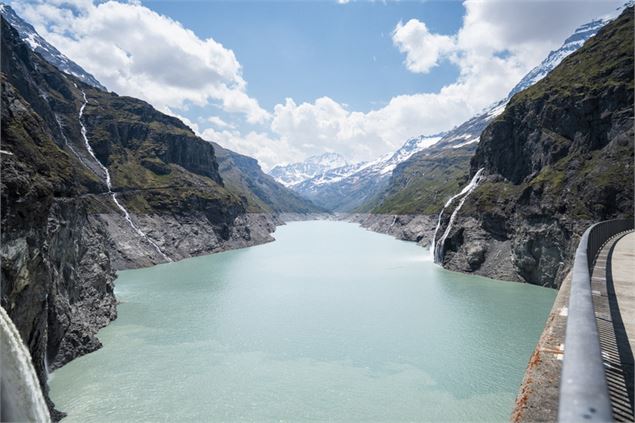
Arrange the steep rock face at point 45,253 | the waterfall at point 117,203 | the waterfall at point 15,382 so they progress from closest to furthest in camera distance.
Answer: the waterfall at point 15,382 < the steep rock face at point 45,253 < the waterfall at point 117,203

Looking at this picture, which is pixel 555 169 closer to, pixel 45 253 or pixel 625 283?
pixel 625 283

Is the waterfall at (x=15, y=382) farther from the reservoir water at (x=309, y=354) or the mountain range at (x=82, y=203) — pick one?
the reservoir water at (x=309, y=354)

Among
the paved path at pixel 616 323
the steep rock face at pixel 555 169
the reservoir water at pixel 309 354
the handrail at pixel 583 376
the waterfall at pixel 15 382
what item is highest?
the steep rock face at pixel 555 169

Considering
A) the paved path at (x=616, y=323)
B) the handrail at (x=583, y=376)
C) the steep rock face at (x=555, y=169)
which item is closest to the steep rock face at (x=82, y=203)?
the handrail at (x=583, y=376)

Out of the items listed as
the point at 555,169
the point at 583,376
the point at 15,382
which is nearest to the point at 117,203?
the point at 15,382

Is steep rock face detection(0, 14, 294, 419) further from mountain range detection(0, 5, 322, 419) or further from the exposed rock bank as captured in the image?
the exposed rock bank

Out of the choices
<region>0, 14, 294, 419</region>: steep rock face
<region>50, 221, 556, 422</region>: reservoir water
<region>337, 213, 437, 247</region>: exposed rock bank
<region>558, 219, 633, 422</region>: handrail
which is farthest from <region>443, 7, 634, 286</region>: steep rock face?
<region>0, 14, 294, 419</region>: steep rock face
